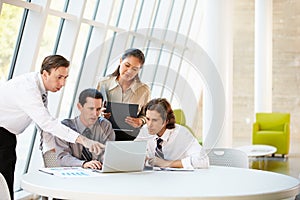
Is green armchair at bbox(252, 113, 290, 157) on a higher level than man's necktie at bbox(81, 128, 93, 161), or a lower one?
higher

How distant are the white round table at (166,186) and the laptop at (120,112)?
48 cm

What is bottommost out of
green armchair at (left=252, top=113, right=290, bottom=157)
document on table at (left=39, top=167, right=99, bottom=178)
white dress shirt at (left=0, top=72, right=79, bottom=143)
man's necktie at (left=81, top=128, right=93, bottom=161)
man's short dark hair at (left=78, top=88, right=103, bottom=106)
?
document on table at (left=39, top=167, right=99, bottom=178)

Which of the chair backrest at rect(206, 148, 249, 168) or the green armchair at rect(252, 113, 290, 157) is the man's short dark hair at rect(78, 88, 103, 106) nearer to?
the chair backrest at rect(206, 148, 249, 168)

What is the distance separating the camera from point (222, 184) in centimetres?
241

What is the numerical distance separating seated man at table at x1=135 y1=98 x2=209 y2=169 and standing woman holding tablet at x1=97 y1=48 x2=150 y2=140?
34 centimetres

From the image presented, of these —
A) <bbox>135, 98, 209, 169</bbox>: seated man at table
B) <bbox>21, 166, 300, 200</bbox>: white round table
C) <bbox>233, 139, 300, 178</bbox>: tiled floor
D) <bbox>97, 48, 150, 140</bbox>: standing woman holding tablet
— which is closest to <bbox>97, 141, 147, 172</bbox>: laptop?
<bbox>21, 166, 300, 200</bbox>: white round table

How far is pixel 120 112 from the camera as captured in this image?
3.18 m

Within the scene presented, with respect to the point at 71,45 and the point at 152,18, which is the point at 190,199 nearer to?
the point at 71,45

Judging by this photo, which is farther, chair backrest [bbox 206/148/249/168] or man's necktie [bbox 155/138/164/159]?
chair backrest [bbox 206/148/249/168]

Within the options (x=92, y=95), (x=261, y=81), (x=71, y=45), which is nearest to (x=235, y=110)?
(x=261, y=81)

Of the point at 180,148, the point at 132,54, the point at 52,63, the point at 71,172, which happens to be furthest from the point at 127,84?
the point at 71,172

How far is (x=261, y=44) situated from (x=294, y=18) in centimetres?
224

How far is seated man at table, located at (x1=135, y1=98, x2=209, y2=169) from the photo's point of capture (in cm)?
298

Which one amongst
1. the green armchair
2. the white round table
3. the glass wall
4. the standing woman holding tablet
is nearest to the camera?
the white round table
